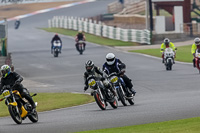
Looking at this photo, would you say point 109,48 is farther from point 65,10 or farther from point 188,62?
point 65,10

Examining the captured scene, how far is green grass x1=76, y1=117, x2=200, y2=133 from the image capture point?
11.9 metres

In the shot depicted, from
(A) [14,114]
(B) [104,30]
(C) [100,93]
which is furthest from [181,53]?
(A) [14,114]

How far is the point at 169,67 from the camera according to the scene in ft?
101

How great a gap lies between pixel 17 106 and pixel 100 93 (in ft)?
9.09

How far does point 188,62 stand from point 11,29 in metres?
34.5

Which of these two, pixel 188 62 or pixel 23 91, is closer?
pixel 23 91

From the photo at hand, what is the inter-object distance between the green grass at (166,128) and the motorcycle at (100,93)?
3.77 meters

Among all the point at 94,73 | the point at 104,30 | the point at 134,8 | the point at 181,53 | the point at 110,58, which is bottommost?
the point at 181,53

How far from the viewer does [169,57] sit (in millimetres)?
30797

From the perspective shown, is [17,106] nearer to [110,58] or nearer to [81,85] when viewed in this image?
[110,58]

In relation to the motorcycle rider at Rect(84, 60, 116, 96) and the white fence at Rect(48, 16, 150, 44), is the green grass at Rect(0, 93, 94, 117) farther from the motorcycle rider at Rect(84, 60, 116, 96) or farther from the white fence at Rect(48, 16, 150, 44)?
the white fence at Rect(48, 16, 150, 44)

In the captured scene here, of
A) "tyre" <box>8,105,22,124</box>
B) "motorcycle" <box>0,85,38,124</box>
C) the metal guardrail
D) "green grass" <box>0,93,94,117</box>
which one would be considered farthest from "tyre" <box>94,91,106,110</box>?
the metal guardrail

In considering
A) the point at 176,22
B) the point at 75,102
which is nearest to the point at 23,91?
the point at 75,102

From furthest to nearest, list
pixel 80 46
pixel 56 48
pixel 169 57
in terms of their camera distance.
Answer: pixel 80 46
pixel 56 48
pixel 169 57
